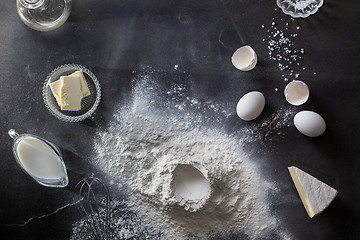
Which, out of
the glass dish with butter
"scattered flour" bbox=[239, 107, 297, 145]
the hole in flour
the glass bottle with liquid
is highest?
the glass bottle with liquid

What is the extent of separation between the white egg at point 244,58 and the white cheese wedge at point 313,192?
428mm

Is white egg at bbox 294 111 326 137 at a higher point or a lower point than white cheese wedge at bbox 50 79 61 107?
lower

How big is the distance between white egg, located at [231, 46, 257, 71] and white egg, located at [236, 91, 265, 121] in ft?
0.36

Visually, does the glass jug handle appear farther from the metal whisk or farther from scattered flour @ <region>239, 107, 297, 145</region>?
scattered flour @ <region>239, 107, 297, 145</region>

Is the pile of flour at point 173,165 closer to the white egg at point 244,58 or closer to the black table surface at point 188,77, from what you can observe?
the black table surface at point 188,77

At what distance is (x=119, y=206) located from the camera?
1768 millimetres

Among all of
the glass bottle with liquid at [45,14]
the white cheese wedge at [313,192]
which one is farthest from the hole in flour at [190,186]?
the glass bottle with liquid at [45,14]

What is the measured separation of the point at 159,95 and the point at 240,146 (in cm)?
38

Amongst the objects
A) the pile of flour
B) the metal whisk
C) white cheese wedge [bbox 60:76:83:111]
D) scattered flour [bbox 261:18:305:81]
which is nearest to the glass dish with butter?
white cheese wedge [bbox 60:76:83:111]

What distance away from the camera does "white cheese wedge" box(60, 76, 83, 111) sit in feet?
5.64

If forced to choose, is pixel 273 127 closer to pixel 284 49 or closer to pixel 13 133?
pixel 284 49

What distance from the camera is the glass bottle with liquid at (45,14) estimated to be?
1.79 m

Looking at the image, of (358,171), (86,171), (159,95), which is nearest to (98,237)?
(86,171)

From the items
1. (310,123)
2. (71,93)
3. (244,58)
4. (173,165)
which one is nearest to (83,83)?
(71,93)
